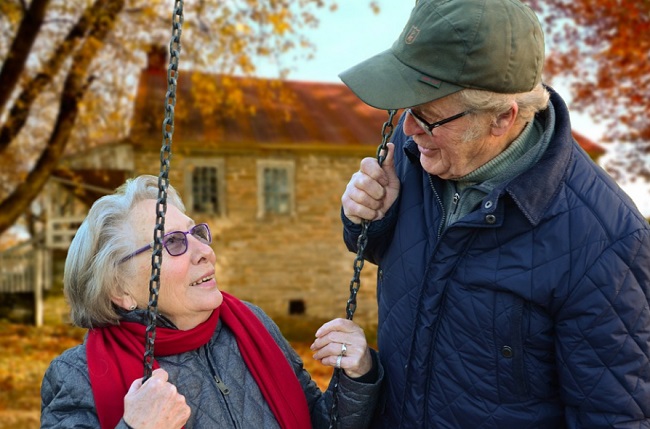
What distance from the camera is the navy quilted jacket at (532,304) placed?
169 cm

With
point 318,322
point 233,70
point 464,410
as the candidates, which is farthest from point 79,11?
point 464,410

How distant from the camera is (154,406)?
184cm

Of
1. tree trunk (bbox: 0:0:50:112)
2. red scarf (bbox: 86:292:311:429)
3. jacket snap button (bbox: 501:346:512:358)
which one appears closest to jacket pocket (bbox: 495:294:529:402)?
jacket snap button (bbox: 501:346:512:358)

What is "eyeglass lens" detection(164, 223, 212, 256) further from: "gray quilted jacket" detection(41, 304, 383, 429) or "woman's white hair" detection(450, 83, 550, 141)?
"woman's white hair" detection(450, 83, 550, 141)

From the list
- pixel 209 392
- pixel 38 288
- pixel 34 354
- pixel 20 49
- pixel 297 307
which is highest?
pixel 20 49

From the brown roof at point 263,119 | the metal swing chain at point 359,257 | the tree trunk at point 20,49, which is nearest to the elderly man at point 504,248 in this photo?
the metal swing chain at point 359,257

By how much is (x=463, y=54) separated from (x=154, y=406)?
4.35ft

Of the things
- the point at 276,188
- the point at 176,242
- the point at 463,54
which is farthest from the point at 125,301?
the point at 276,188

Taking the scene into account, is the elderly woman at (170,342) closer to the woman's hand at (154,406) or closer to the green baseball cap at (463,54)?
the woman's hand at (154,406)

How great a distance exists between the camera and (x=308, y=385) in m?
2.47

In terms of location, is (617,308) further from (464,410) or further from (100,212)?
(100,212)

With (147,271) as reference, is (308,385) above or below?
below

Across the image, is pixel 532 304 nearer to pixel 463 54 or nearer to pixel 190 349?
pixel 463 54

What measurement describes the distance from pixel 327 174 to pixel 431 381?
524 inches
